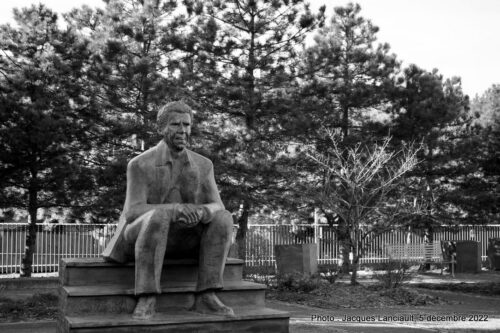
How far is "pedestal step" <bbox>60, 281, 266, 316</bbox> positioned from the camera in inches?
222

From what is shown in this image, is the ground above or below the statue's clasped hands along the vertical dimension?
below

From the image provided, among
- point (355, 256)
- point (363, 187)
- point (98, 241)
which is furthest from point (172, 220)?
point (98, 241)

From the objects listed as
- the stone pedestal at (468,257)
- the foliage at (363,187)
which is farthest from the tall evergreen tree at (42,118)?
the stone pedestal at (468,257)

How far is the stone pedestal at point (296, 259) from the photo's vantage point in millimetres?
17250

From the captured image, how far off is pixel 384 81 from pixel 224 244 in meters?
16.9

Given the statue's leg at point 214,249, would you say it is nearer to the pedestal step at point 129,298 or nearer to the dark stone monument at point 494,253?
the pedestal step at point 129,298

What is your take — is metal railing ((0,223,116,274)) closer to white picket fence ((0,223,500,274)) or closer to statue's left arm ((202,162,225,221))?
white picket fence ((0,223,500,274))

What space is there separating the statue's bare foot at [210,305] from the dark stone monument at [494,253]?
19.9 metres

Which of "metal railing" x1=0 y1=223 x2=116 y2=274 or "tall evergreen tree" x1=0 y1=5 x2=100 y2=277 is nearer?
"tall evergreen tree" x1=0 y1=5 x2=100 y2=277

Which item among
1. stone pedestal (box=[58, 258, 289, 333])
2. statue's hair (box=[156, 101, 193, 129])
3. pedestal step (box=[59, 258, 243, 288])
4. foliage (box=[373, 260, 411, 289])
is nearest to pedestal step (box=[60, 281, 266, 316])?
stone pedestal (box=[58, 258, 289, 333])

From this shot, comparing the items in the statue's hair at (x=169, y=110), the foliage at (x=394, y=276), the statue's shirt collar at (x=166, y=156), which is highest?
the statue's hair at (x=169, y=110)

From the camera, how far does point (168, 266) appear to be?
6.16m

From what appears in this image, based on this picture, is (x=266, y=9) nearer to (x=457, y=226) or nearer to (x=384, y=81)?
(x=384, y=81)

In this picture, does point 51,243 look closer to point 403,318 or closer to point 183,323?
point 403,318
